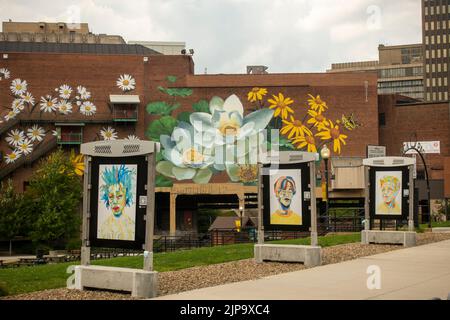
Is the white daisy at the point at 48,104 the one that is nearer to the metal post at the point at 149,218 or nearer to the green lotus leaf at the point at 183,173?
the green lotus leaf at the point at 183,173

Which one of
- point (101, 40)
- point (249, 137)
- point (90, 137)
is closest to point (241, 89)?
point (249, 137)

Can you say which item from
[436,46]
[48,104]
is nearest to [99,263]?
[48,104]

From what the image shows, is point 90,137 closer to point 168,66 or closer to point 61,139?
point 61,139

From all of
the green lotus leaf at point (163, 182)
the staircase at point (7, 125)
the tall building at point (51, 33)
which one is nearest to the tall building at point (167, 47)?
the tall building at point (51, 33)

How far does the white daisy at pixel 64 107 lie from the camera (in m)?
77.9

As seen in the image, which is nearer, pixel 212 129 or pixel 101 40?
pixel 212 129

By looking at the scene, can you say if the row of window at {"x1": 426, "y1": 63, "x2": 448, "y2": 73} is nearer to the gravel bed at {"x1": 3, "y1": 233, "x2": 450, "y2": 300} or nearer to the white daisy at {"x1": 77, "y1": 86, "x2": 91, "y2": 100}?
the white daisy at {"x1": 77, "y1": 86, "x2": 91, "y2": 100}

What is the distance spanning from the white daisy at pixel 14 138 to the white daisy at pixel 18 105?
2534 millimetres

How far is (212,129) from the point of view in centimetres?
7919

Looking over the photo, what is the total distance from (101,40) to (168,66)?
2801 centimetres

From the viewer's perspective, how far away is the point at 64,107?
256 feet

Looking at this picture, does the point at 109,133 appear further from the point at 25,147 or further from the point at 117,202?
the point at 117,202

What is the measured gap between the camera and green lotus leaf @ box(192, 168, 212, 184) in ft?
255

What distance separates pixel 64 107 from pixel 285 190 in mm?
62914
